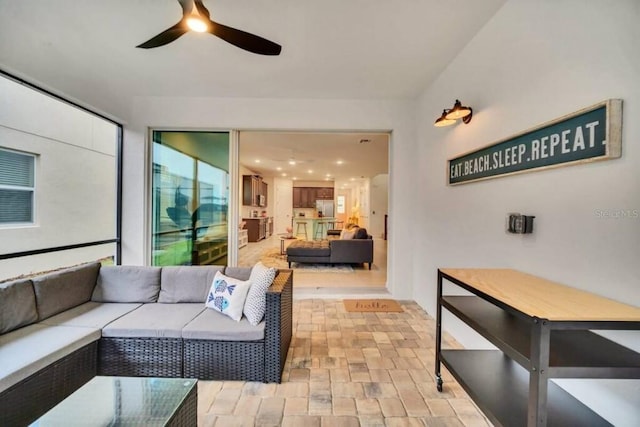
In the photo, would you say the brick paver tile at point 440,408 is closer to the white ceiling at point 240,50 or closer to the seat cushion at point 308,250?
the white ceiling at point 240,50

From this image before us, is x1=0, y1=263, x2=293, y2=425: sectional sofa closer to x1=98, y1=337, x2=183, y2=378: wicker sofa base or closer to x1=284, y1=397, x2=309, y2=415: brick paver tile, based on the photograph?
x1=98, y1=337, x2=183, y2=378: wicker sofa base

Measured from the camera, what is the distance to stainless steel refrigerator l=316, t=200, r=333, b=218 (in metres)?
12.6

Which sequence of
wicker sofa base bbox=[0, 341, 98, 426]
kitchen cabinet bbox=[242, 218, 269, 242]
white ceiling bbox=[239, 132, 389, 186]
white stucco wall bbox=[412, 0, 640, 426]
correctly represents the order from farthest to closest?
kitchen cabinet bbox=[242, 218, 269, 242]
white ceiling bbox=[239, 132, 389, 186]
wicker sofa base bbox=[0, 341, 98, 426]
white stucco wall bbox=[412, 0, 640, 426]

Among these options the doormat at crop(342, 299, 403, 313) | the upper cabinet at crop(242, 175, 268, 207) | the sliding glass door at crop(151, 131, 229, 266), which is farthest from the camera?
the upper cabinet at crop(242, 175, 268, 207)

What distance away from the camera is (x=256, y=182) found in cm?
962

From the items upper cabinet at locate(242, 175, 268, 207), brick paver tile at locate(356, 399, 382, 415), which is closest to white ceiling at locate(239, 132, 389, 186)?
upper cabinet at locate(242, 175, 268, 207)

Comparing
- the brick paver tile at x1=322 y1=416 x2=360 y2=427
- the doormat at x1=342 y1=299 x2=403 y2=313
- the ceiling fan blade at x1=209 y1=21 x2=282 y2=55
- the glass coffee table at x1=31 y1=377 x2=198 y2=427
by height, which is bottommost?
the brick paver tile at x1=322 y1=416 x2=360 y2=427

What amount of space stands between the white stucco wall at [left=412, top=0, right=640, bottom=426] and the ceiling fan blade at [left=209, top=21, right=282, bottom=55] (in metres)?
1.68

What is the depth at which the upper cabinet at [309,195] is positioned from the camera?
12.6 meters

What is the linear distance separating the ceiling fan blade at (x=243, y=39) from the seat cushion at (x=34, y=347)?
2.21m

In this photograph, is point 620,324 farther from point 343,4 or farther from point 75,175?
point 75,175

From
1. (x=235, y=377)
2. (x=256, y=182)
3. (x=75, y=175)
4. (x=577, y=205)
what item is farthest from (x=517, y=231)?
(x=256, y=182)

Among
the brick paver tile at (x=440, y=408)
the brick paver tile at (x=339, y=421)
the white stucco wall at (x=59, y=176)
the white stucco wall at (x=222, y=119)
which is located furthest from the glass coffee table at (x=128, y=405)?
the white stucco wall at (x=59, y=176)

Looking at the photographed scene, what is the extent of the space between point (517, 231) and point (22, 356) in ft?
10.0
